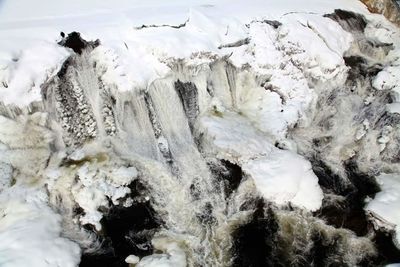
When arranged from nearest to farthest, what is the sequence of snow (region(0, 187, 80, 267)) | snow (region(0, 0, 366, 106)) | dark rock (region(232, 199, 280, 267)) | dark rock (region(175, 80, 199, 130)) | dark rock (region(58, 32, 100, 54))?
snow (region(0, 187, 80, 267)) < dark rock (region(232, 199, 280, 267)) < snow (region(0, 0, 366, 106)) < dark rock (region(58, 32, 100, 54)) < dark rock (region(175, 80, 199, 130))

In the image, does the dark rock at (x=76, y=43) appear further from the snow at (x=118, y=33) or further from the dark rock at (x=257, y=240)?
the dark rock at (x=257, y=240)

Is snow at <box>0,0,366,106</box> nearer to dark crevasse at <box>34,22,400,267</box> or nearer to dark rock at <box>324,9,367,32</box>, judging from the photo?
dark crevasse at <box>34,22,400,267</box>

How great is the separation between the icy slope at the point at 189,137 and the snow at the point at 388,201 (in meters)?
0.03

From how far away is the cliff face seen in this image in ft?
24.7

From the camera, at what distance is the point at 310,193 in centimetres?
530

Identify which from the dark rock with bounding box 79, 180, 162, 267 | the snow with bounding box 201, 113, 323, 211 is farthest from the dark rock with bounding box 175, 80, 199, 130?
the dark rock with bounding box 79, 180, 162, 267

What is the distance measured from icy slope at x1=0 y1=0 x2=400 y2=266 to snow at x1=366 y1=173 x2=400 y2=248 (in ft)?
0.09

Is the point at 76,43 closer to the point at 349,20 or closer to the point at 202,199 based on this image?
the point at 202,199

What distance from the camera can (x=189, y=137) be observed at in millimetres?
5832

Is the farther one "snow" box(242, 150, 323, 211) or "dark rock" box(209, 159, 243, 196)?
"dark rock" box(209, 159, 243, 196)

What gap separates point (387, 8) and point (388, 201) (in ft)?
12.2

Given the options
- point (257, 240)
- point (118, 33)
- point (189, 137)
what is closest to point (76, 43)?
point (118, 33)

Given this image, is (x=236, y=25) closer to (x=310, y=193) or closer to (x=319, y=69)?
(x=319, y=69)

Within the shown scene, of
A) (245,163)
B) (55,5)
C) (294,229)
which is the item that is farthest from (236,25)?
(294,229)
